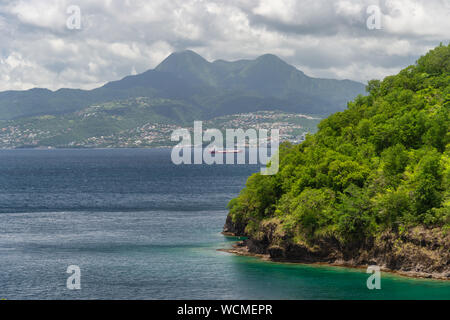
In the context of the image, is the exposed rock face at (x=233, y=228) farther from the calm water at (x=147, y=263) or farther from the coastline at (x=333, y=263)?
the coastline at (x=333, y=263)

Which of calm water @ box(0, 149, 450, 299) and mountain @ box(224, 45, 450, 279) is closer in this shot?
calm water @ box(0, 149, 450, 299)

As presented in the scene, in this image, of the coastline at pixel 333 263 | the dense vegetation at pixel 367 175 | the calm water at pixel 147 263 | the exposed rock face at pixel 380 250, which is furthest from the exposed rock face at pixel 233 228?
the exposed rock face at pixel 380 250

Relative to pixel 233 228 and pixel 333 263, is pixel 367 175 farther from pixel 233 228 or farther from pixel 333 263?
pixel 233 228

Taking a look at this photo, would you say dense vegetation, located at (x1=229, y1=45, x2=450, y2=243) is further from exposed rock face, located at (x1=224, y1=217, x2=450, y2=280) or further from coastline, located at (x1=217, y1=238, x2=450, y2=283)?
coastline, located at (x1=217, y1=238, x2=450, y2=283)

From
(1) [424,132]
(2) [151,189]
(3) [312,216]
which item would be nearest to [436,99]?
(1) [424,132]

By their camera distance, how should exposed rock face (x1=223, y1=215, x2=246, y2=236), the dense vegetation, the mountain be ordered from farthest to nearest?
exposed rock face (x1=223, y1=215, x2=246, y2=236) → the dense vegetation → the mountain

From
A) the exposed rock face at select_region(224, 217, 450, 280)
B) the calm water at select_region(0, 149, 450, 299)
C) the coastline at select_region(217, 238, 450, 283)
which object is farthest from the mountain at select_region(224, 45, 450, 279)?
the calm water at select_region(0, 149, 450, 299)
